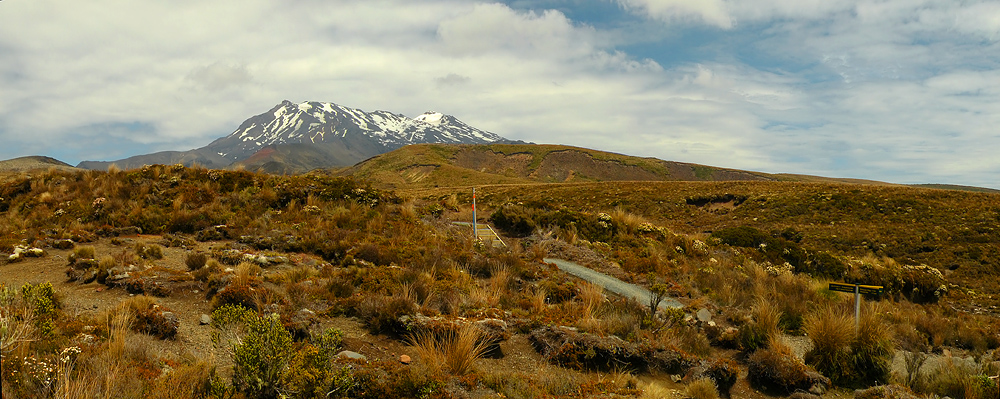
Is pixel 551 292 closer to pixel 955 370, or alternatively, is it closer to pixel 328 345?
pixel 328 345

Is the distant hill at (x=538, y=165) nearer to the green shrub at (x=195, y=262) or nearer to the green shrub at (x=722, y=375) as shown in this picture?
the green shrub at (x=195, y=262)

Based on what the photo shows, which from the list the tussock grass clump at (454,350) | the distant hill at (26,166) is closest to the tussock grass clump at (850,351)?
the tussock grass clump at (454,350)

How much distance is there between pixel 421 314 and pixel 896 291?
1442cm

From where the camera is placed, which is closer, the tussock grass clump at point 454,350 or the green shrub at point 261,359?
the green shrub at point 261,359

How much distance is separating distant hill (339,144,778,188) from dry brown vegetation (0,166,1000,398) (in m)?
74.7

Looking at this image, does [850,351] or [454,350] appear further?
[850,351]

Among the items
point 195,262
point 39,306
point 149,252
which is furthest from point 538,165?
point 39,306

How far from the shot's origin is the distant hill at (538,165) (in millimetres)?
98456

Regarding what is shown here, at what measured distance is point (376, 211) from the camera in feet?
53.0

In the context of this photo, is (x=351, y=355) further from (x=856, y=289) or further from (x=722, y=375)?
(x=856, y=289)

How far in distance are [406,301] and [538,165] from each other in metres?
106

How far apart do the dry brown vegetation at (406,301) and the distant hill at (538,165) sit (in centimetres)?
7469

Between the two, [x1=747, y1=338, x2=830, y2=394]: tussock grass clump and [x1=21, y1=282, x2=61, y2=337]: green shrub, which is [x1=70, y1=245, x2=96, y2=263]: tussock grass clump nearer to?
[x1=21, y1=282, x2=61, y2=337]: green shrub

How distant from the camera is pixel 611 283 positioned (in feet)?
37.3
